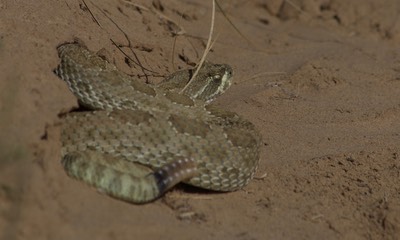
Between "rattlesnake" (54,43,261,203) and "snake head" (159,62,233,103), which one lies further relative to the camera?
"snake head" (159,62,233,103)

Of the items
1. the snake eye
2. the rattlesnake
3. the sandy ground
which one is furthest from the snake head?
the rattlesnake

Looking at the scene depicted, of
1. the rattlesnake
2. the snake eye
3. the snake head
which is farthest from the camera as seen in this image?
the snake eye

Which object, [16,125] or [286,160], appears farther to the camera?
[286,160]

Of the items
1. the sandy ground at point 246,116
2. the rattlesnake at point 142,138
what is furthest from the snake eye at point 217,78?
the rattlesnake at point 142,138

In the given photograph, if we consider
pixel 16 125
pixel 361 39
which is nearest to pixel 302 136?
pixel 16 125

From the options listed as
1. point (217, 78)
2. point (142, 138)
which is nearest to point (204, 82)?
point (217, 78)

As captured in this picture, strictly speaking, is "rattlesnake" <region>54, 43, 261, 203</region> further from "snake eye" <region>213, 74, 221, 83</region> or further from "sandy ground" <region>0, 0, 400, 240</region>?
"snake eye" <region>213, 74, 221, 83</region>

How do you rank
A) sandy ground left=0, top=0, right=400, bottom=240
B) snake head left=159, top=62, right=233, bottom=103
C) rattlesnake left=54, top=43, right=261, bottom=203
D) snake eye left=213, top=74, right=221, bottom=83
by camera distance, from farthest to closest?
snake eye left=213, top=74, right=221, bottom=83 < snake head left=159, top=62, right=233, bottom=103 < rattlesnake left=54, top=43, right=261, bottom=203 < sandy ground left=0, top=0, right=400, bottom=240

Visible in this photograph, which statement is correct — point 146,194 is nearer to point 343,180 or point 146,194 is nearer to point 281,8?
point 343,180
